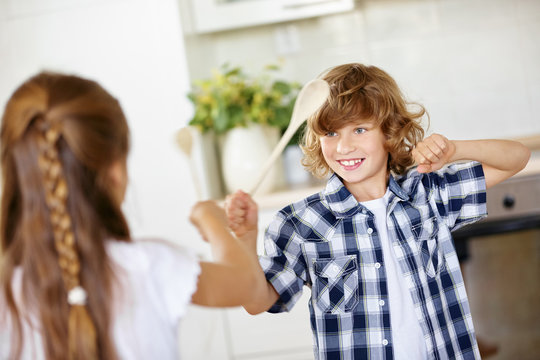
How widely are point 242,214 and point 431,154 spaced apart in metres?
0.35

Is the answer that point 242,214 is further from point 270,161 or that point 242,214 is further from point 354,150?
point 354,150

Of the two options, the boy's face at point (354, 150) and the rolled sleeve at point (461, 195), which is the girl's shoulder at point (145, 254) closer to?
the boy's face at point (354, 150)

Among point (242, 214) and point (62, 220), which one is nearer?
point (62, 220)

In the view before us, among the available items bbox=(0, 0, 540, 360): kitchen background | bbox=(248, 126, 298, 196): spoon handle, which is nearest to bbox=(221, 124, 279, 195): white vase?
bbox=(0, 0, 540, 360): kitchen background

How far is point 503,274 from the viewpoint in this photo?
8.34ft

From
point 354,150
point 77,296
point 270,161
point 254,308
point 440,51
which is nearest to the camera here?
point 77,296

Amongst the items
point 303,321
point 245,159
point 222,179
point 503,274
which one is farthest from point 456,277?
point 503,274

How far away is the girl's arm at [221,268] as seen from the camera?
77 centimetres

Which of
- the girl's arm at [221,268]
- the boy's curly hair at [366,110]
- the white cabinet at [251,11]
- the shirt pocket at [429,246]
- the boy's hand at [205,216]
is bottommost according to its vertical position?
the shirt pocket at [429,246]

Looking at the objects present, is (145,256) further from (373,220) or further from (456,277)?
(456,277)

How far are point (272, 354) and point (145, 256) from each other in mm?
1348

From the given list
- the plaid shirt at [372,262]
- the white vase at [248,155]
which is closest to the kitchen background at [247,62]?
the white vase at [248,155]

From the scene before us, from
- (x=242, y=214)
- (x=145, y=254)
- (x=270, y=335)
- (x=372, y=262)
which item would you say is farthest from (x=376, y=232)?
(x=270, y=335)

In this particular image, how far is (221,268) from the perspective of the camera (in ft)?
2.61
